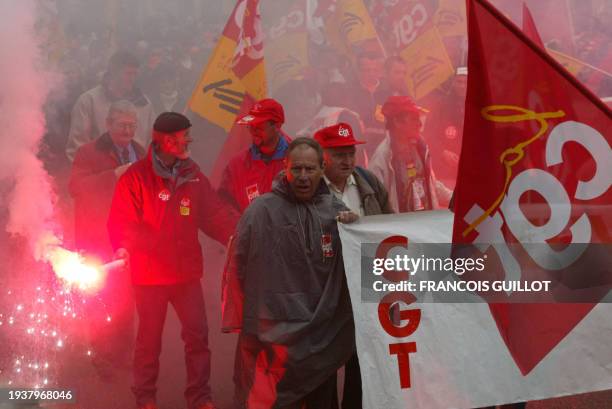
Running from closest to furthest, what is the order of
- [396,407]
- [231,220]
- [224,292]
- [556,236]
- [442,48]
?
[556,236], [396,407], [224,292], [231,220], [442,48]

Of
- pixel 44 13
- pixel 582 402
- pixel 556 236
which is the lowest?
pixel 582 402

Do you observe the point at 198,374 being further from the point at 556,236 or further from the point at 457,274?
the point at 556,236

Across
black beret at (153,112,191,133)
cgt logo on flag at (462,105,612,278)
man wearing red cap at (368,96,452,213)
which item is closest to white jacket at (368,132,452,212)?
man wearing red cap at (368,96,452,213)

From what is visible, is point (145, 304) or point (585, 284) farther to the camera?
point (145, 304)

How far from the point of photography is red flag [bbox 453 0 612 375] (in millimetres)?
3018

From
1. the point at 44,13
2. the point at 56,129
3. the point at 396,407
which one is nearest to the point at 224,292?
the point at 396,407

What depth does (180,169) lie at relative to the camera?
201 inches

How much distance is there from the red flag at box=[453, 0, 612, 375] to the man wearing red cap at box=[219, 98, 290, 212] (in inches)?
83.3

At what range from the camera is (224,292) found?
3623mm

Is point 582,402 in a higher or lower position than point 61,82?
lower

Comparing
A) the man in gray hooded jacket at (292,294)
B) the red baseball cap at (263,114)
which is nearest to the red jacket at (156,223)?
the red baseball cap at (263,114)

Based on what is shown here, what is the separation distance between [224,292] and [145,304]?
156cm

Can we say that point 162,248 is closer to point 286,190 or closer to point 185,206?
point 185,206

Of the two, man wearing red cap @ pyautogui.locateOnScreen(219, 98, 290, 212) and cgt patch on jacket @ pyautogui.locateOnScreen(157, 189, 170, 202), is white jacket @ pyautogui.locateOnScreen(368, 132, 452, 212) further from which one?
cgt patch on jacket @ pyautogui.locateOnScreen(157, 189, 170, 202)
